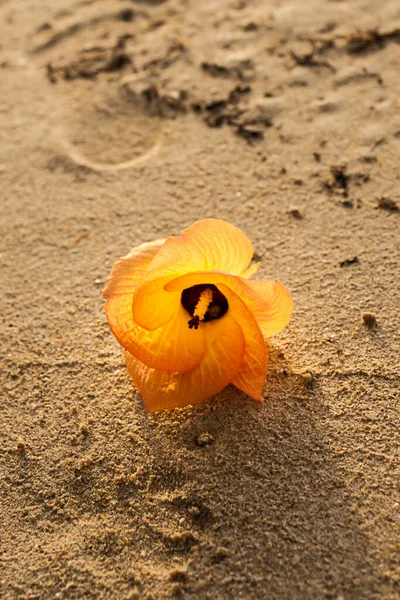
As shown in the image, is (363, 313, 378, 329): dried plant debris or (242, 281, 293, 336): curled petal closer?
(242, 281, 293, 336): curled petal

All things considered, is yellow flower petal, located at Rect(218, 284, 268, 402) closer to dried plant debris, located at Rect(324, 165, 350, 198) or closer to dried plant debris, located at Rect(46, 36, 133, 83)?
dried plant debris, located at Rect(324, 165, 350, 198)

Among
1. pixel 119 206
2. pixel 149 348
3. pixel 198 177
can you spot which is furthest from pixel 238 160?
pixel 149 348

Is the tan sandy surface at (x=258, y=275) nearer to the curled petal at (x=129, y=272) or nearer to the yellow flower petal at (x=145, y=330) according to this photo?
the yellow flower petal at (x=145, y=330)

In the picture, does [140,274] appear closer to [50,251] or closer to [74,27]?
[50,251]

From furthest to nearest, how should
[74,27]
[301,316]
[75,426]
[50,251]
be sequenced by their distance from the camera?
[74,27] < [50,251] < [301,316] < [75,426]

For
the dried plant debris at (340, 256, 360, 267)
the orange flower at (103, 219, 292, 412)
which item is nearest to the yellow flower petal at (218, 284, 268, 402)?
the orange flower at (103, 219, 292, 412)

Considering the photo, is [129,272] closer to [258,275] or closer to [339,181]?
[258,275]

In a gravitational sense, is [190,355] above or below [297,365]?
above
